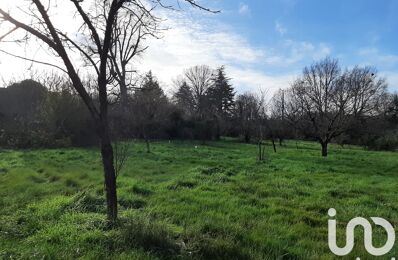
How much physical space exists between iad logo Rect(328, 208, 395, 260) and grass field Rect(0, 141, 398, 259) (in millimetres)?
125

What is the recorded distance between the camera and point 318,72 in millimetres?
45031

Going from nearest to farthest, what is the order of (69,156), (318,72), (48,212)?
(48,212)
(69,156)
(318,72)

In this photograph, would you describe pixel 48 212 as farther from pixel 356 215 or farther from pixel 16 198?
pixel 356 215

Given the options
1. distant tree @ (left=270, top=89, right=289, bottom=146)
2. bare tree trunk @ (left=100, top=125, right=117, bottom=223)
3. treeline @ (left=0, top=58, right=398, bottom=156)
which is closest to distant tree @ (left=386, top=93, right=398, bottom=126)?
treeline @ (left=0, top=58, right=398, bottom=156)

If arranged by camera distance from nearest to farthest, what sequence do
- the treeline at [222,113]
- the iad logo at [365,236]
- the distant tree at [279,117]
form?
the iad logo at [365,236] → the treeline at [222,113] → the distant tree at [279,117]

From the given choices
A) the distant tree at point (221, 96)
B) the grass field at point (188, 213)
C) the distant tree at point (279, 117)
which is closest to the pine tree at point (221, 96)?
the distant tree at point (221, 96)

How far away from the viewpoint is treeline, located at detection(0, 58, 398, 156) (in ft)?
105

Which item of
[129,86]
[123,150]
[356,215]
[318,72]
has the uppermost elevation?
[318,72]

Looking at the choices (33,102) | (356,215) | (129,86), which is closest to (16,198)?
(129,86)

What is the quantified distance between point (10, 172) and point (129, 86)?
32.1 ft

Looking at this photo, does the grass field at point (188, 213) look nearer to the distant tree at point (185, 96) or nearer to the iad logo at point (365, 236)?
the iad logo at point (365, 236)

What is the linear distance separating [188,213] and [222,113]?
5836 cm

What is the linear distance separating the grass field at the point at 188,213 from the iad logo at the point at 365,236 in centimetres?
13

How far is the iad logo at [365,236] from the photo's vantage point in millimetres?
6531
